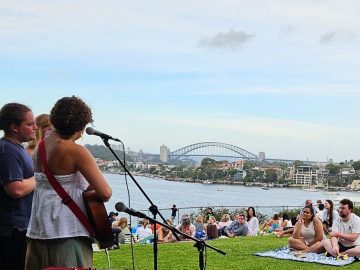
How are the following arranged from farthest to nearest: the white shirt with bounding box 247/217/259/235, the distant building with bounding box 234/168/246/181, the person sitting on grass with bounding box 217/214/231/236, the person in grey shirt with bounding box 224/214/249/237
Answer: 1. the distant building with bounding box 234/168/246/181
2. the person sitting on grass with bounding box 217/214/231/236
3. the white shirt with bounding box 247/217/259/235
4. the person in grey shirt with bounding box 224/214/249/237

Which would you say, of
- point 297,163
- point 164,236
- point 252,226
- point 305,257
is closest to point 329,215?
point 252,226

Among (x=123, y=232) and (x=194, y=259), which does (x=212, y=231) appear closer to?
(x=123, y=232)

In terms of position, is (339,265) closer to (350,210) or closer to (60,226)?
(350,210)

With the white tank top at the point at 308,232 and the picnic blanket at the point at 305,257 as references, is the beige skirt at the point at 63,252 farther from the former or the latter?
the white tank top at the point at 308,232

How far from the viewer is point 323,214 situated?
16.9 meters

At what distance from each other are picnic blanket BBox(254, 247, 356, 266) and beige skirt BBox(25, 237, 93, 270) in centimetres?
711

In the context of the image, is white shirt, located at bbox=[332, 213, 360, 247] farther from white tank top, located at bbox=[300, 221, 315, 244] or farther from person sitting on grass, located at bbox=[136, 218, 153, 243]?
Result: person sitting on grass, located at bbox=[136, 218, 153, 243]

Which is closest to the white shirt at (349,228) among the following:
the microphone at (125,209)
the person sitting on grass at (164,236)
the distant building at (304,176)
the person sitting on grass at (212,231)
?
the person sitting on grass at (164,236)

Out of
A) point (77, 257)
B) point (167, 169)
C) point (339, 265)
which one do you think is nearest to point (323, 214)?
point (339, 265)

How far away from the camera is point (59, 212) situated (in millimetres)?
3779

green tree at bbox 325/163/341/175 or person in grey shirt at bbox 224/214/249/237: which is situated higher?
green tree at bbox 325/163/341/175

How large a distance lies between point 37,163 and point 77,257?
27.2 inches

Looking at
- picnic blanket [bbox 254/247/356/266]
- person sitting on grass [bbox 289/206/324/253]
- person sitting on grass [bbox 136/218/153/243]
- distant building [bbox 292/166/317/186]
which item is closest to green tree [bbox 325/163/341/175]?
distant building [bbox 292/166/317/186]

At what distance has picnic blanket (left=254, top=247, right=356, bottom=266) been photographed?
33.5 ft
